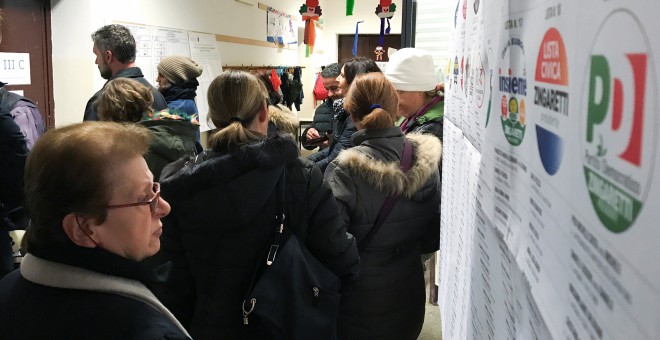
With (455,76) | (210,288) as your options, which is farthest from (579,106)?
(210,288)

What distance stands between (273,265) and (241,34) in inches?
208

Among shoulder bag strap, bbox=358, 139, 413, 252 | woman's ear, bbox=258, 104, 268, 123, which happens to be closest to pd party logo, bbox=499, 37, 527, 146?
woman's ear, bbox=258, 104, 268, 123

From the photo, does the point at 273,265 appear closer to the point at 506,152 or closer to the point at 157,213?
the point at 157,213

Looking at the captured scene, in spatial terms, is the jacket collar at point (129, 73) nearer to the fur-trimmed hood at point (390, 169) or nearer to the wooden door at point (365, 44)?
the fur-trimmed hood at point (390, 169)

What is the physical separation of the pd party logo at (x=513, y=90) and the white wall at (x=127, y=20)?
8.31 feet

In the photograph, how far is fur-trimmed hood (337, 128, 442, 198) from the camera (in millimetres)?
1880

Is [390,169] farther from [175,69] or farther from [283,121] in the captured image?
[175,69]

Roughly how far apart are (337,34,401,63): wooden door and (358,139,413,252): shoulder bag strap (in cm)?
778

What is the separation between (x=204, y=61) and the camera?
5324 millimetres

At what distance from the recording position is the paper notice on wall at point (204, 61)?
5.19 metres

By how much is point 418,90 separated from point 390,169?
72 centimetres

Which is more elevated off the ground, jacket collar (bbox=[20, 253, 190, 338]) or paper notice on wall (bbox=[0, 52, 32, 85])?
paper notice on wall (bbox=[0, 52, 32, 85])

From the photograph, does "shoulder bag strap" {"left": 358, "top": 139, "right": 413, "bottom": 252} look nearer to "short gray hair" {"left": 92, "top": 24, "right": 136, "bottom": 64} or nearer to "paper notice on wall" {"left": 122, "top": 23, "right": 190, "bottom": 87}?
"short gray hair" {"left": 92, "top": 24, "right": 136, "bottom": 64}

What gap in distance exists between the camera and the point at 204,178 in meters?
1.53
